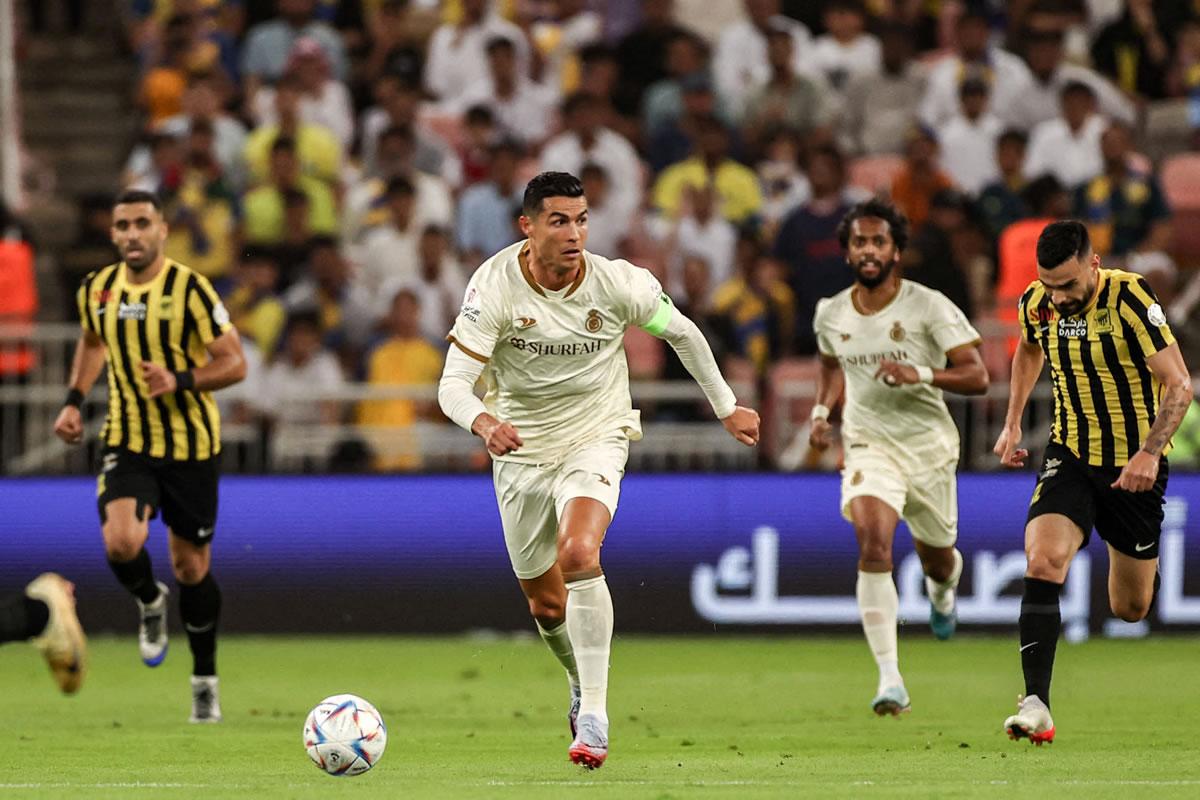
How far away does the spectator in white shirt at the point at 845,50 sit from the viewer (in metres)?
19.5

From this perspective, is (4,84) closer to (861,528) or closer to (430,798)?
(861,528)

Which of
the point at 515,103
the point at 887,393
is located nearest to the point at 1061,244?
the point at 887,393

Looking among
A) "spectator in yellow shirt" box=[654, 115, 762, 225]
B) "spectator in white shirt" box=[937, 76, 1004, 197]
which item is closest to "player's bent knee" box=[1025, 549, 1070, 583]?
"spectator in yellow shirt" box=[654, 115, 762, 225]

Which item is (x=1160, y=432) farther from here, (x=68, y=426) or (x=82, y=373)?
(x=82, y=373)

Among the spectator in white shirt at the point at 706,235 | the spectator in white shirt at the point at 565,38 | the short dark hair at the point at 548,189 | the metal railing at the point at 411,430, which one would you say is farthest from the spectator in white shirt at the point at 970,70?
the short dark hair at the point at 548,189

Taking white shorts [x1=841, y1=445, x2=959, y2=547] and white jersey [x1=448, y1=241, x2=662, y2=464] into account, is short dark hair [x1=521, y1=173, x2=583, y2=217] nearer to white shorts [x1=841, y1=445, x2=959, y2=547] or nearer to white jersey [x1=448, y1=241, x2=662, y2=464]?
white jersey [x1=448, y1=241, x2=662, y2=464]

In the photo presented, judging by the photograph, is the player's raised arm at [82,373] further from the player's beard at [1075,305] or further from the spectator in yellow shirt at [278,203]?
the spectator in yellow shirt at [278,203]

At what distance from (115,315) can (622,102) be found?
9.11 meters

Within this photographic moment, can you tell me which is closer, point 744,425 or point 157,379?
point 744,425

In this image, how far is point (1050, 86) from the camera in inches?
762

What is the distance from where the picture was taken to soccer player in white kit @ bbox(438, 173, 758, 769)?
897cm

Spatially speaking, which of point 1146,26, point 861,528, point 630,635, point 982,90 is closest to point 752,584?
point 630,635

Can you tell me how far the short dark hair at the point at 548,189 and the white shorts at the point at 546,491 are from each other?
3.59ft

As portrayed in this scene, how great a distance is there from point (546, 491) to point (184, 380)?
2.52 meters
